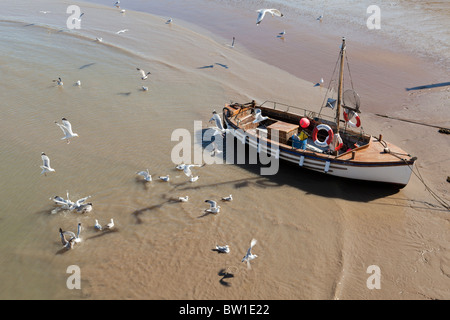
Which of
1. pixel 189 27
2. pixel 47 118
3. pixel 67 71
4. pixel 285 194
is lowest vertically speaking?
pixel 285 194

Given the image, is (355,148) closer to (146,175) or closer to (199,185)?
(199,185)

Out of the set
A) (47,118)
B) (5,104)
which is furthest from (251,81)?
(5,104)

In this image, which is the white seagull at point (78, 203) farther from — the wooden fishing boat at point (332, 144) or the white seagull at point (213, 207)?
the wooden fishing boat at point (332, 144)

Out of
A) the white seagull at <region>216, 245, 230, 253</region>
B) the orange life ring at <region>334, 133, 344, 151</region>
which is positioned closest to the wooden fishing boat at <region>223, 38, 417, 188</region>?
the orange life ring at <region>334, 133, 344, 151</region>

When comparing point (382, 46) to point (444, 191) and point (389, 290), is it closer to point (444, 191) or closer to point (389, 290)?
point (444, 191)

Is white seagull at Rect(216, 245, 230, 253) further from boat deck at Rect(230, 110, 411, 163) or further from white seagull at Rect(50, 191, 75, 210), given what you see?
white seagull at Rect(50, 191, 75, 210)

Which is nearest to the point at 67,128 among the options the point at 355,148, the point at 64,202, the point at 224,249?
the point at 64,202
